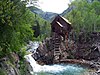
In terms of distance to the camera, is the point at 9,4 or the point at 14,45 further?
the point at 14,45

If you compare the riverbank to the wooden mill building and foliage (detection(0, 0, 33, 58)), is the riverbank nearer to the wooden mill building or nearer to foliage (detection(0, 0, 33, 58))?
the wooden mill building

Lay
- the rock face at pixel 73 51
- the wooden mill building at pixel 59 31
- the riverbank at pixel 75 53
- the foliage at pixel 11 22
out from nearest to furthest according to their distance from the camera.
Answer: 1. the foliage at pixel 11 22
2. the riverbank at pixel 75 53
3. the rock face at pixel 73 51
4. the wooden mill building at pixel 59 31

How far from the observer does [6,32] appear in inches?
832

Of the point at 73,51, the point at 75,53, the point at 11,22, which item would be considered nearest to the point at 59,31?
the point at 73,51

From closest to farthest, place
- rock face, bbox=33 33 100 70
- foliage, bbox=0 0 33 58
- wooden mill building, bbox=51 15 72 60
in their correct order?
foliage, bbox=0 0 33 58 → rock face, bbox=33 33 100 70 → wooden mill building, bbox=51 15 72 60

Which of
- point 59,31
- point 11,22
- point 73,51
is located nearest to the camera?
point 11,22

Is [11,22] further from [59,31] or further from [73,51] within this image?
[59,31]

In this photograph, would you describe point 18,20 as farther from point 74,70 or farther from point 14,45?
point 74,70

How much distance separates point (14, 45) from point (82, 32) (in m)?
32.7

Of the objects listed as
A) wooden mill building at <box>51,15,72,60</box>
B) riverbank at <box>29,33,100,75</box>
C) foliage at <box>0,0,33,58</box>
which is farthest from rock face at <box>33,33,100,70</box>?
foliage at <box>0,0,33,58</box>

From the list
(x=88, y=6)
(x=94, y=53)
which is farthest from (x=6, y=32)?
(x=88, y=6)

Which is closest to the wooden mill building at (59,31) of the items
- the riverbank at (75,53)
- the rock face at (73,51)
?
the rock face at (73,51)

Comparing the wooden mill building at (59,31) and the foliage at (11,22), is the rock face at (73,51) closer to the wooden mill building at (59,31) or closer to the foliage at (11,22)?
the wooden mill building at (59,31)

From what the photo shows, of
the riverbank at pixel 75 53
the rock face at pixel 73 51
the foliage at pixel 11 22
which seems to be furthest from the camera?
the rock face at pixel 73 51
